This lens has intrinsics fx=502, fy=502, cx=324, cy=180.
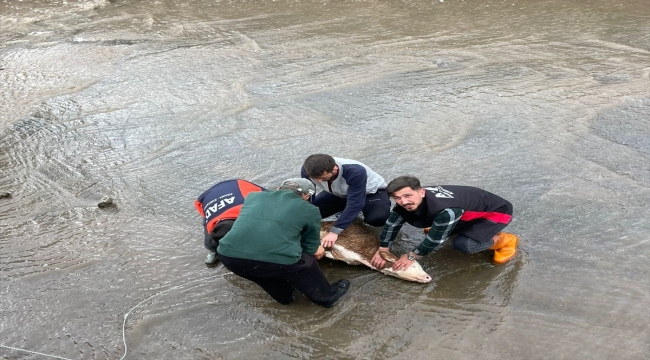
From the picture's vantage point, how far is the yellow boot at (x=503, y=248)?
3.49m

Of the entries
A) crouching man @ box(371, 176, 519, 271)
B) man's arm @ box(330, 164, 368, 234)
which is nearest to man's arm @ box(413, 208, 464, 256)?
crouching man @ box(371, 176, 519, 271)

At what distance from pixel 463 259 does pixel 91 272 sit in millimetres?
2688

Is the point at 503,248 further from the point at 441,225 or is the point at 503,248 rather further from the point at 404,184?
the point at 404,184

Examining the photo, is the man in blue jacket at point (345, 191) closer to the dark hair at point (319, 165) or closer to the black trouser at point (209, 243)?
the dark hair at point (319, 165)

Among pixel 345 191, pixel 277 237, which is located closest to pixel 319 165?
pixel 345 191

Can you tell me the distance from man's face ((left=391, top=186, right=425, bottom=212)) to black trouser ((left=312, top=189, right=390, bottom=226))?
720 millimetres

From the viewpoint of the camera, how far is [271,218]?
2.82m

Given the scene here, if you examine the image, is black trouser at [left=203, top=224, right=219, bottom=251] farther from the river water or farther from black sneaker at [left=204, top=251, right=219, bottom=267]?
the river water

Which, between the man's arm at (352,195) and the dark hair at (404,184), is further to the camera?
the man's arm at (352,195)

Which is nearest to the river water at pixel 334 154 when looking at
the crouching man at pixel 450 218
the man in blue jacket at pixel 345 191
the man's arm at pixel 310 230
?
the crouching man at pixel 450 218

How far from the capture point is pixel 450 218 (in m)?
3.20

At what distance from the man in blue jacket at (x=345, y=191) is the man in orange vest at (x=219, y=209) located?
0.49 meters

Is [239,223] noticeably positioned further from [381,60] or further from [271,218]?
[381,60]

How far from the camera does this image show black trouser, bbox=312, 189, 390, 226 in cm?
392
